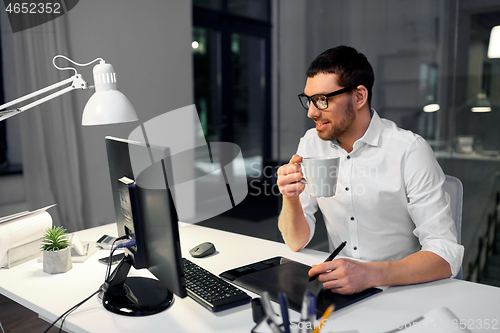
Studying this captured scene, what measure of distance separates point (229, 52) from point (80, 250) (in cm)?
333

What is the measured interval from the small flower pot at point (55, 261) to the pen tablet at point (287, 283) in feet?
1.70

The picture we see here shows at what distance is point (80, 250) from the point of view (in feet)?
4.87

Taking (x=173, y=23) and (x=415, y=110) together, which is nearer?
(x=415, y=110)

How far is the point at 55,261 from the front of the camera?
Result: 4.42 ft

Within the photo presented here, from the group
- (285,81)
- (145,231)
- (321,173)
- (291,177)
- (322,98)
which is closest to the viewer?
(145,231)

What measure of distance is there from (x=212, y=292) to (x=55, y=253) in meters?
0.57

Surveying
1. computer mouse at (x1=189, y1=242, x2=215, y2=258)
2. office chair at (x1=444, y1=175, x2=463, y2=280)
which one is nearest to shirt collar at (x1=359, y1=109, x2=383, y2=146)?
office chair at (x1=444, y1=175, x2=463, y2=280)

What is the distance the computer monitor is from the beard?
2.57 ft

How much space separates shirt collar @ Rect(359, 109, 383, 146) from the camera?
158 centimetres

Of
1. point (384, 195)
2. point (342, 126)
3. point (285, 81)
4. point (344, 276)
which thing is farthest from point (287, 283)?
point (285, 81)

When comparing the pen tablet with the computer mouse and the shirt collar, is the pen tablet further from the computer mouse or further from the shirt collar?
the shirt collar

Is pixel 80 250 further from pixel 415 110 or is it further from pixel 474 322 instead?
pixel 415 110

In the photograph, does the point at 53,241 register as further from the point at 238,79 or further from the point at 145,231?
the point at 238,79

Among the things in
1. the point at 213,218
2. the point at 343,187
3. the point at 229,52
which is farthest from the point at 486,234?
the point at 229,52
